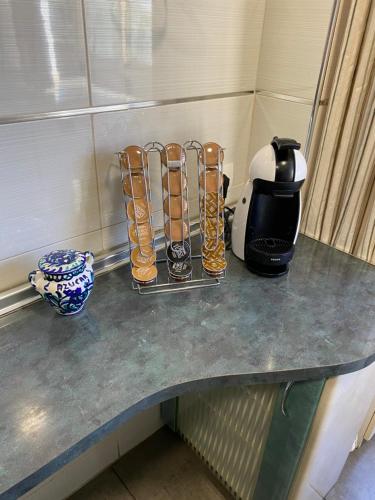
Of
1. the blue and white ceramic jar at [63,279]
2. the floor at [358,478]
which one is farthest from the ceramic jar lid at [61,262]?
the floor at [358,478]

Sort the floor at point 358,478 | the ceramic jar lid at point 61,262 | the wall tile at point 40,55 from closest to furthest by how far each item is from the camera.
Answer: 1. the wall tile at point 40,55
2. the ceramic jar lid at point 61,262
3. the floor at point 358,478

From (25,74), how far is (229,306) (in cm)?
66

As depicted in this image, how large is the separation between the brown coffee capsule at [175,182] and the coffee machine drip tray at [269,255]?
0.82 ft

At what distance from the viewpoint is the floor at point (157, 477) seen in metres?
1.34

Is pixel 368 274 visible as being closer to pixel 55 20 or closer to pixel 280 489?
pixel 280 489

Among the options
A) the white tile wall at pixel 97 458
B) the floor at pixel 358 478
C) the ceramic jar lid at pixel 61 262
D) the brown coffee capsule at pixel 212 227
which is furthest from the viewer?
the floor at pixel 358 478

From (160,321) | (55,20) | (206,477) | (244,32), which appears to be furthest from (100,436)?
(244,32)

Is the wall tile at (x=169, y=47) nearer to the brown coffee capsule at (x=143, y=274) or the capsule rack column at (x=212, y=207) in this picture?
the capsule rack column at (x=212, y=207)

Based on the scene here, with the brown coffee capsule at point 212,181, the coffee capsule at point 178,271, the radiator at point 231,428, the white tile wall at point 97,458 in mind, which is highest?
the brown coffee capsule at point 212,181

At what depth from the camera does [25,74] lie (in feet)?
2.40

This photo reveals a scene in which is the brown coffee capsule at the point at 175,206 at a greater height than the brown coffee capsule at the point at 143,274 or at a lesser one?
greater

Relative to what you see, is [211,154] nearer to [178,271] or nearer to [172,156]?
[172,156]

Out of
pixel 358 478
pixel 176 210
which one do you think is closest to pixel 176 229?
pixel 176 210

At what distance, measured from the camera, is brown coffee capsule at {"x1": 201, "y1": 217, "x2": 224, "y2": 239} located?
1008 mm
